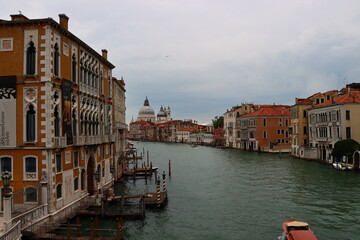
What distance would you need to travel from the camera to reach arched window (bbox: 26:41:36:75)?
1524 centimetres

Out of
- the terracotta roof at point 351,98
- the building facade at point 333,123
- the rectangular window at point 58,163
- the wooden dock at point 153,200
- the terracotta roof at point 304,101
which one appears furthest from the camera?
the terracotta roof at point 304,101

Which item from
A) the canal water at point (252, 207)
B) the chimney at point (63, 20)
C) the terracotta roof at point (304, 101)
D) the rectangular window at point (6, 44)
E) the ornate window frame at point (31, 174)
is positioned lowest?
the canal water at point (252, 207)

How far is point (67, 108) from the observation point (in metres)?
16.7

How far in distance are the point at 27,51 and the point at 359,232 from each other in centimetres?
1711

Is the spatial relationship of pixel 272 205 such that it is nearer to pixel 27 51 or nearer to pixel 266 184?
pixel 266 184

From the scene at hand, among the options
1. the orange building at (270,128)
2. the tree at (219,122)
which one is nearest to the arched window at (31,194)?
the orange building at (270,128)

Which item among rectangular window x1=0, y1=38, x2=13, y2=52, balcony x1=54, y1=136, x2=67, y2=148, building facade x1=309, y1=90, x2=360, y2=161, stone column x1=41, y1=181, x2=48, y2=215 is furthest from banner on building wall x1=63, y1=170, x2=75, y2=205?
building facade x1=309, y1=90, x2=360, y2=161

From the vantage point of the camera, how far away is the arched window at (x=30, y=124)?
1516 cm

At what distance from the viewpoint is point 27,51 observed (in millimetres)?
15250

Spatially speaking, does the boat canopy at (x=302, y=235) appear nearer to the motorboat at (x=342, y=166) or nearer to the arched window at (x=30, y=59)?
the arched window at (x=30, y=59)

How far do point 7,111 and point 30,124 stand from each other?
1.12 metres

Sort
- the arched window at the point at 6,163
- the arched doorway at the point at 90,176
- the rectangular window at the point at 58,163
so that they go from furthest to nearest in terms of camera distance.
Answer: the arched doorway at the point at 90,176 < the rectangular window at the point at 58,163 < the arched window at the point at 6,163

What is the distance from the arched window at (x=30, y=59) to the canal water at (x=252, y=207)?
856cm

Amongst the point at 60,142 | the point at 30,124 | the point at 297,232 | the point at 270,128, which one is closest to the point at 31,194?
the point at 60,142
